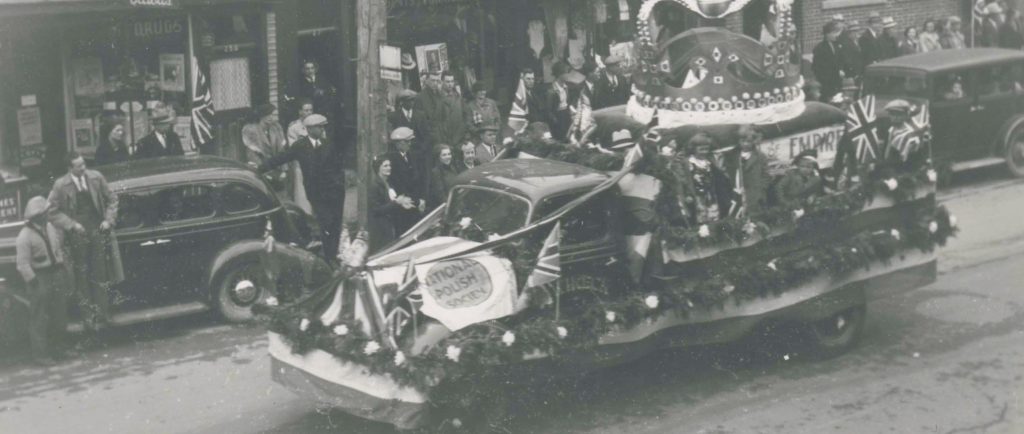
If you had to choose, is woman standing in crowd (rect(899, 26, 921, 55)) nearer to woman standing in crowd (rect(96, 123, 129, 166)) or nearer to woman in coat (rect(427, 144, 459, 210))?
woman in coat (rect(427, 144, 459, 210))

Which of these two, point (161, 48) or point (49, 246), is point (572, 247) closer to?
point (49, 246)

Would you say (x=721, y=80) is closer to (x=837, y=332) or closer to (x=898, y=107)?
(x=898, y=107)

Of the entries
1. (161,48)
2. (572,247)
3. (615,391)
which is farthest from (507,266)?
(161,48)

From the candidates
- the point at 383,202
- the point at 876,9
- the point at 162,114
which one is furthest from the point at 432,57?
the point at 876,9

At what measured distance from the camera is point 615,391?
33.7 feet

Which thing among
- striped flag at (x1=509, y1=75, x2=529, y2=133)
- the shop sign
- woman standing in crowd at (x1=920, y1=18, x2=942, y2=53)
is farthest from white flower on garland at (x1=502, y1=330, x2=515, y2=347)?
woman standing in crowd at (x1=920, y1=18, x2=942, y2=53)

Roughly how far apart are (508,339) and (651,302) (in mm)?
1275

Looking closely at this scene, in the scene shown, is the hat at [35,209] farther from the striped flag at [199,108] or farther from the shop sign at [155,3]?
the striped flag at [199,108]

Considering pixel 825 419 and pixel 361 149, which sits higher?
pixel 361 149

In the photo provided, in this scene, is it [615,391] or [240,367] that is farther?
[240,367]

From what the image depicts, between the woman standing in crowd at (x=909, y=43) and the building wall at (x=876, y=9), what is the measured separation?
189 centimetres

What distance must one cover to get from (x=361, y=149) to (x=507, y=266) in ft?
15.3

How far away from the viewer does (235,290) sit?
12.4 metres

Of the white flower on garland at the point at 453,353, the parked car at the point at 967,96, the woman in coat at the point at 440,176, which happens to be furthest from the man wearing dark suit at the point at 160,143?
the parked car at the point at 967,96
